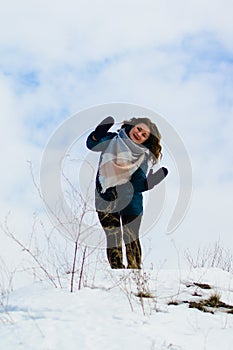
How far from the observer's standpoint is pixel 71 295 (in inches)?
172

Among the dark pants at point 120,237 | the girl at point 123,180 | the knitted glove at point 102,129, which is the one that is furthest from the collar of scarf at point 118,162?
the dark pants at point 120,237

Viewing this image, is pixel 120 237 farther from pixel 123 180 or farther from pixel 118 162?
pixel 118 162

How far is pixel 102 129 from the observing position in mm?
5574

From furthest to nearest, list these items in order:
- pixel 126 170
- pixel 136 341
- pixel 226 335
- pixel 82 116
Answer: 1. pixel 82 116
2. pixel 126 170
3. pixel 226 335
4. pixel 136 341

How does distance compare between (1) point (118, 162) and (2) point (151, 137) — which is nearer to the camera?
(1) point (118, 162)

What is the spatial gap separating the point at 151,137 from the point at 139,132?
5.8 inches

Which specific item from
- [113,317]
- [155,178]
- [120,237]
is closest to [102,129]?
[155,178]

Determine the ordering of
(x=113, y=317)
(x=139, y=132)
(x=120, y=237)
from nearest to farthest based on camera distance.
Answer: (x=113, y=317)
(x=120, y=237)
(x=139, y=132)

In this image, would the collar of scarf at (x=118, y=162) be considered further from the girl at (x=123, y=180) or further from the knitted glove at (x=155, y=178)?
the knitted glove at (x=155, y=178)

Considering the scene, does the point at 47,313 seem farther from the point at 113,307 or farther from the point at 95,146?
the point at 95,146

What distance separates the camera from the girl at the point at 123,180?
17.8 feet

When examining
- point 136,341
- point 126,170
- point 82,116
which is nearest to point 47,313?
point 136,341

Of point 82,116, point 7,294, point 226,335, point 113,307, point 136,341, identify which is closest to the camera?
point 136,341

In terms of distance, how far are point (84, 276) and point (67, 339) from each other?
4.56 ft
